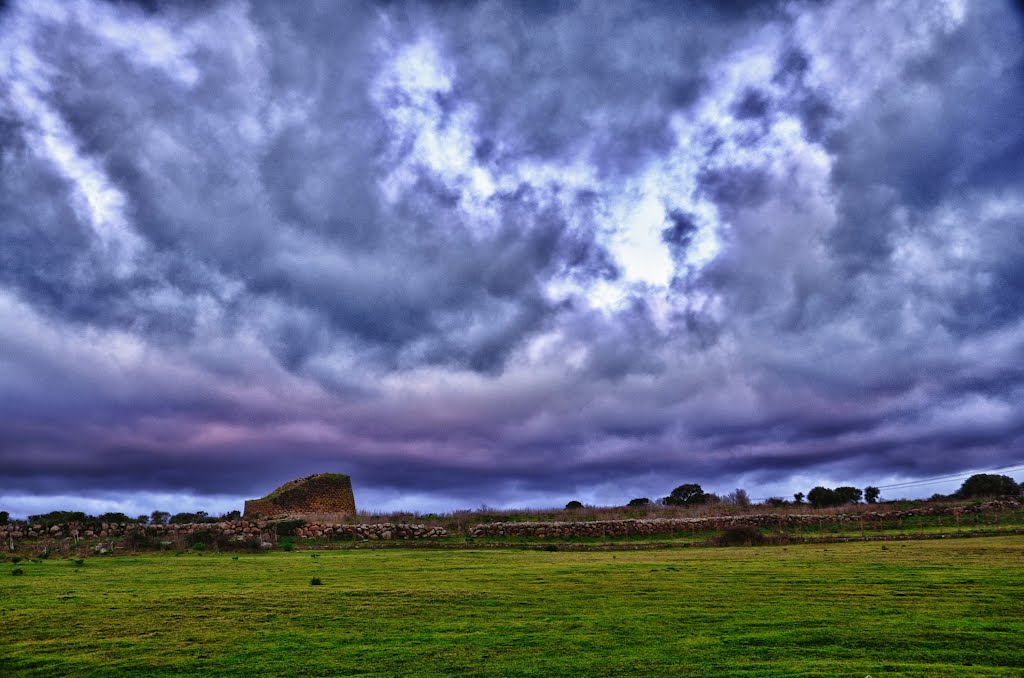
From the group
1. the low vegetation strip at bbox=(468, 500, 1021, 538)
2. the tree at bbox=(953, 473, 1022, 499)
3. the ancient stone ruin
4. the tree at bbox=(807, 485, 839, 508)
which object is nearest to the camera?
the low vegetation strip at bbox=(468, 500, 1021, 538)

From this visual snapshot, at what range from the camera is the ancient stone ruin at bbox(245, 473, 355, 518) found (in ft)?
148

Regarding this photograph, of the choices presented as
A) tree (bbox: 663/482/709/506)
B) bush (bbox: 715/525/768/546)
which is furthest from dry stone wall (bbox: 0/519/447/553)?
tree (bbox: 663/482/709/506)

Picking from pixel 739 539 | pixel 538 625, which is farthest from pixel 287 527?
pixel 538 625

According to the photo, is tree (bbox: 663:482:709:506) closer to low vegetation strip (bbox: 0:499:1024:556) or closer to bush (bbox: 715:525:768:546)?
low vegetation strip (bbox: 0:499:1024:556)

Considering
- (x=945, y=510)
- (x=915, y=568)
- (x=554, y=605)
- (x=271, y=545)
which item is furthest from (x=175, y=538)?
(x=945, y=510)

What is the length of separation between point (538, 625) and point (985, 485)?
68.2m

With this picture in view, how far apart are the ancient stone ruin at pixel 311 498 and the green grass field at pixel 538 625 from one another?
3513cm

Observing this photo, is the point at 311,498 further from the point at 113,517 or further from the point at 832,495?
the point at 832,495

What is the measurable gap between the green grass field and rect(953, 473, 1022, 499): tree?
56282 mm

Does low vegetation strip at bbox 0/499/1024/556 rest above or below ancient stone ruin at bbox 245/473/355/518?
below

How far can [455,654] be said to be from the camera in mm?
5688

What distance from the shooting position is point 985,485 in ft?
189

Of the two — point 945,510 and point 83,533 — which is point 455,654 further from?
point 945,510

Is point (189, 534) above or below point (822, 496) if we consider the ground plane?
above
